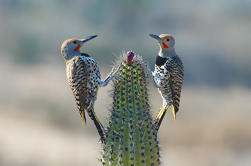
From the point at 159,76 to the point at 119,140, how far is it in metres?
1.39

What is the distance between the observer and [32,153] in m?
10.3

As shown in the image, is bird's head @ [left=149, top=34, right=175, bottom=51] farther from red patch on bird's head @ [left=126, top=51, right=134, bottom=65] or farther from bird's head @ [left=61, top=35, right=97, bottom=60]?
red patch on bird's head @ [left=126, top=51, right=134, bottom=65]

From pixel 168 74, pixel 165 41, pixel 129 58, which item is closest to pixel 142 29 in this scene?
pixel 168 74

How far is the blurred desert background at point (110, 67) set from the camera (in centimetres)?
1031

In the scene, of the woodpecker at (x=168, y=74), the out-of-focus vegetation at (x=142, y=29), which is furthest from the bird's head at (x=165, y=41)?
the out-of-focus vegetation at (x=142, y=29)

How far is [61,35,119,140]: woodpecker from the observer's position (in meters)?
4.65

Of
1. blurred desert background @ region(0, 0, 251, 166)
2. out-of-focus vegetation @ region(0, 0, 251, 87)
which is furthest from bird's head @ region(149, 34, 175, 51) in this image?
out-of-focus vegetation @ region(0, 0, 251, 87)

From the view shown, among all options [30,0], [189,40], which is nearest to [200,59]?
[189,40]

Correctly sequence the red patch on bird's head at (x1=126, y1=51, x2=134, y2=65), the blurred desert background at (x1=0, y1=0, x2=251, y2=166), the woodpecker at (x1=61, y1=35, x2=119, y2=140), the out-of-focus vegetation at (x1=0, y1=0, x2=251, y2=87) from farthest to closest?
the out-of-focus vegetation at (x1=0, y1=0, x2=251, y2=87) < the blurred desert background at (x1=0, y1=0, x2=251, y2=166) < the woodpecker at (x1=61, y1=35, x2=119, y2=140) < the red patch on bird's head at (x1=126, y1=51, x2=134, y2=65)

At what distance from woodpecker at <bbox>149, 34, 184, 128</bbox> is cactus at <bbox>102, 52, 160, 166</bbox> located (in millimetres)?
1004

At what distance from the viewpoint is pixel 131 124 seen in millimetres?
3443

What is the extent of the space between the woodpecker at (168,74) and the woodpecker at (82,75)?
45cm

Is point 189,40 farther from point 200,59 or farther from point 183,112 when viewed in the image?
point 183,112

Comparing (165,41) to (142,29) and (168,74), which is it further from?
(142,29)
